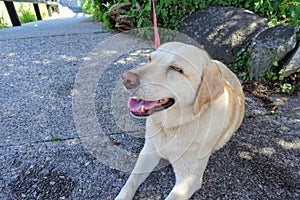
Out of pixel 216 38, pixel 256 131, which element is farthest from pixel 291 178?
pixel 216 38

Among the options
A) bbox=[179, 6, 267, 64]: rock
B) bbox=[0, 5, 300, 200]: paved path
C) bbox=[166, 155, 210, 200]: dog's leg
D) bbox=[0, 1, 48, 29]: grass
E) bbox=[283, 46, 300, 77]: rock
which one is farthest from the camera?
bbox=[0, 1, 48, 29]: grass

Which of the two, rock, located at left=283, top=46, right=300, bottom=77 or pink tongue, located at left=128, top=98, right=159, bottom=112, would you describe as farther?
rock, located at left=283, top=46, right=300, bottom=77

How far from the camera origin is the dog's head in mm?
1281

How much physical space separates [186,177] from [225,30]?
8.89 feet

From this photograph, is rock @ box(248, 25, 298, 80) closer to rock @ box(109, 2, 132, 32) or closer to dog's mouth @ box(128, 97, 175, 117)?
dog's mouth @ box(128, 97, 175, 117)

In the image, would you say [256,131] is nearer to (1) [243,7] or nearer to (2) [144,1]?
(1) [243,7]

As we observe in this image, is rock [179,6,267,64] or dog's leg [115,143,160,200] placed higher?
rock [179,6,267,64]

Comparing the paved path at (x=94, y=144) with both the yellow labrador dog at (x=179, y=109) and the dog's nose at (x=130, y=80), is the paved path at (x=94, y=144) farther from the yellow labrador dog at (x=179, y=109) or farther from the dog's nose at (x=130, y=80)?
the dog's nose at (x=130, y=80)

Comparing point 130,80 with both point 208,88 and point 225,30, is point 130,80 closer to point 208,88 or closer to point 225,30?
point 208,88

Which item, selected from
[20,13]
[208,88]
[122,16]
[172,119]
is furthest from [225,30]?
[20,13]

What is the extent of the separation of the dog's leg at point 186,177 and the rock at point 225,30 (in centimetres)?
233

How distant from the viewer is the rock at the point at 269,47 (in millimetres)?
2744

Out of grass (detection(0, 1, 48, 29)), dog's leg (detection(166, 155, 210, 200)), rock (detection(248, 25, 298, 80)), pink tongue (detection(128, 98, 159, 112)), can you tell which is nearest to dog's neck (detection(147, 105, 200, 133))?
pink tongue (detection(128, 98, 159, 112))

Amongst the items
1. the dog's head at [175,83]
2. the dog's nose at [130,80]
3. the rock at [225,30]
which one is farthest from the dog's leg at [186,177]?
the rock at [225,30]
